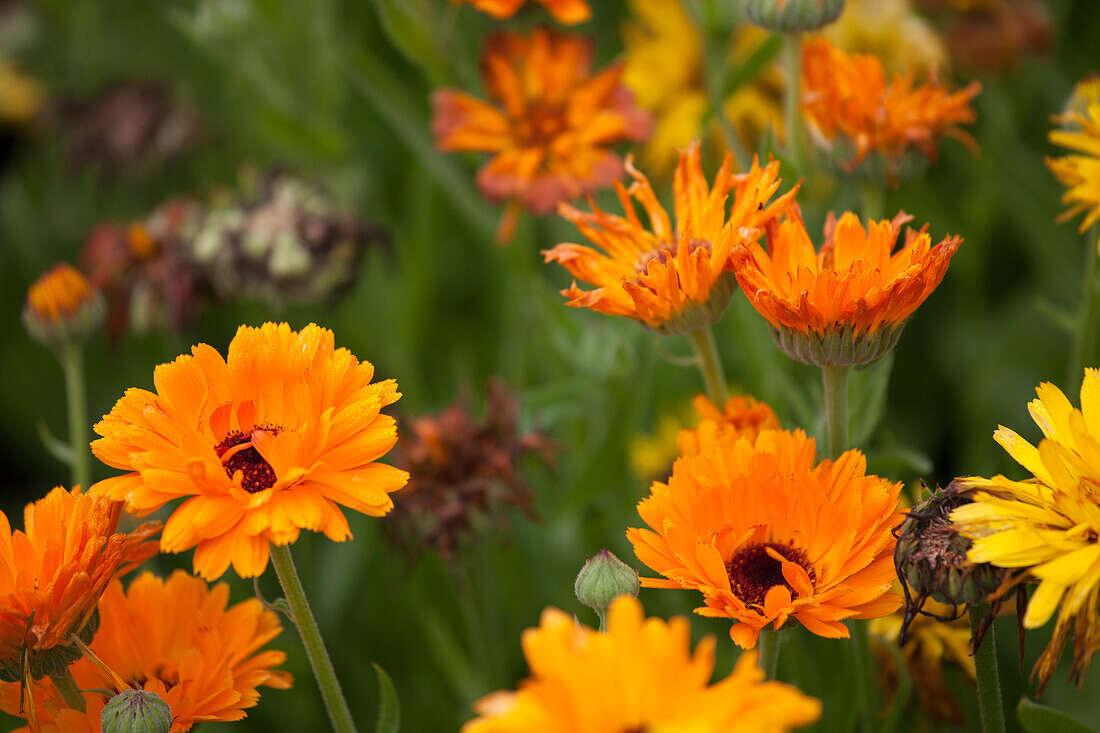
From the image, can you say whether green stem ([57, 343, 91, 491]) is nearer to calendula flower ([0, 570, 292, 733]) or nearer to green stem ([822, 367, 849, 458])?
calendula flower ([0, 570, 292, 733])

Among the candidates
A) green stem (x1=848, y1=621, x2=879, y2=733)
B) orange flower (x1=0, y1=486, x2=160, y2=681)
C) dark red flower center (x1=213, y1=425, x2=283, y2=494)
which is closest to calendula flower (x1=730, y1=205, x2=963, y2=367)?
green stem (x1=848, y1=621, x2=879, y2=733)

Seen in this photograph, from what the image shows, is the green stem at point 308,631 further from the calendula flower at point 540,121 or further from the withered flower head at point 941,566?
the calendula flower at point 540,121

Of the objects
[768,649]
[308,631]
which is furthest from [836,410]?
[308,631]

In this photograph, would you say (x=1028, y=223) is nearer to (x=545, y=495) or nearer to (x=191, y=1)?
(x=545, y=495)

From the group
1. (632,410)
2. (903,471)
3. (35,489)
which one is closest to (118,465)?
(632,410)

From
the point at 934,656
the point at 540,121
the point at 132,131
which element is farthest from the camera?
Result: the point at 132,131

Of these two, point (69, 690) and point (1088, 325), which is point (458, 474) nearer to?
point (69, 690)
